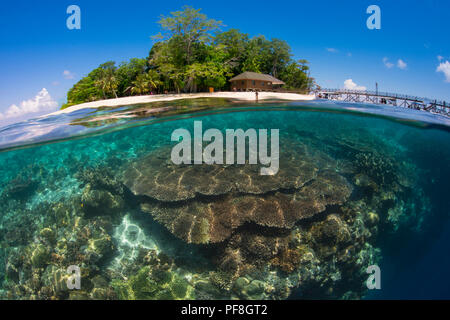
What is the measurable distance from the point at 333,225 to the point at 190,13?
2271 cm

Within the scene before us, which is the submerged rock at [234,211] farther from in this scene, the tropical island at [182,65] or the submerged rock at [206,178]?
the tropical island at [182,65]

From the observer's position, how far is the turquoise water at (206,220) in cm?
640

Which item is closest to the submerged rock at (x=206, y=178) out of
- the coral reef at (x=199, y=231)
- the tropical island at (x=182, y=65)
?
the coral reef at (x=199, y=231)

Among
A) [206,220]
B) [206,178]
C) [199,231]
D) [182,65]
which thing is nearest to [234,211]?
[206,220]

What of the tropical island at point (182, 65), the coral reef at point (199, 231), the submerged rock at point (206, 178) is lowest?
the coral reef at point (199, 231)

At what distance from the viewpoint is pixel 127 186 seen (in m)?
8.71

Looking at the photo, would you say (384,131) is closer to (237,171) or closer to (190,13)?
(237,171)

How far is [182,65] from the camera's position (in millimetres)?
21453

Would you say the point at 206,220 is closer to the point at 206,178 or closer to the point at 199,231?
the point at 199,231

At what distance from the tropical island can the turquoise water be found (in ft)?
30.6

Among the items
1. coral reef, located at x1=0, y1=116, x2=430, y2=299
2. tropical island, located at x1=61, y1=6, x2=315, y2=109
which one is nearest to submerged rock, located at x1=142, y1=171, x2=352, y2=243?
coral reef, located at x1=0, y1=116, x2=430, y2=299

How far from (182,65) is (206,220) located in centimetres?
1944

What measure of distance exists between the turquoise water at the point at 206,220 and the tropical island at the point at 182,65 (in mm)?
9336

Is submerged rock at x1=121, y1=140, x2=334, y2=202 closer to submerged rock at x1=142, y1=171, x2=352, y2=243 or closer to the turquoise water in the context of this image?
the turquoise water
